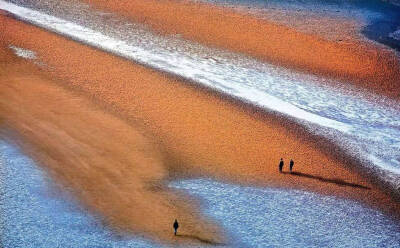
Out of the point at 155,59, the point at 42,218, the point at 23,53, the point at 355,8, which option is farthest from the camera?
the point at 355,8

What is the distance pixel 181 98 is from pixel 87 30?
14.0 m

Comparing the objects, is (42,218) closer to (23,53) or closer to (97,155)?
(97,155)

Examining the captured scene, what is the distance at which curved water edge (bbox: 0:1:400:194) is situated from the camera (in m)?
27.0

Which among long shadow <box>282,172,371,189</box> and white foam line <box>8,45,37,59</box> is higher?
white foam line <box>8,45,37,59</box>

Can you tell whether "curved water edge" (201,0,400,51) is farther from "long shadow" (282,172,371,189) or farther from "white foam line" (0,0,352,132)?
"long shadow" (282,172,371,189)

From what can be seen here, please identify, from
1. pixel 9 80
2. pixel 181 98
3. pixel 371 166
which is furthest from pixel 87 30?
pixel 371 166

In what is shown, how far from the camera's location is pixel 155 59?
117 feet

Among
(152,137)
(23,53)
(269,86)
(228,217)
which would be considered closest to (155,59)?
(269,86)

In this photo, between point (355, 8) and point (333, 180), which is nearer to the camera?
point (333, 180)

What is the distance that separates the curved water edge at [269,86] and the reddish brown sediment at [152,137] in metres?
1.70

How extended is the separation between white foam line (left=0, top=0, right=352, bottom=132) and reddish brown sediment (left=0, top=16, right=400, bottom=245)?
1650mm

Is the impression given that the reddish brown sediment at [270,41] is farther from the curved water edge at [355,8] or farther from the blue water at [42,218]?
the blue water at [42,218]

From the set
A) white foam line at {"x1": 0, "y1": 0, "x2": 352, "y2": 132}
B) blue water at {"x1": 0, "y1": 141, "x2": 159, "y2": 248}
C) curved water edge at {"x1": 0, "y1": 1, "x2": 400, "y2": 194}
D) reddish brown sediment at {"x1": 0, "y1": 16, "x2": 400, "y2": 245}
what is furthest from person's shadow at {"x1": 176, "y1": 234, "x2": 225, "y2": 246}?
white foam line at {"x1": 0, "y1": 0, "x2": 352, "y2": 132}

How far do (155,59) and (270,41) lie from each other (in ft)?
32.5
